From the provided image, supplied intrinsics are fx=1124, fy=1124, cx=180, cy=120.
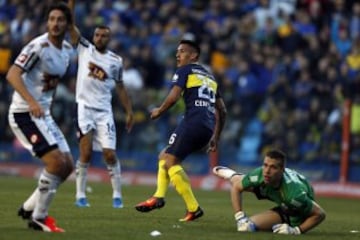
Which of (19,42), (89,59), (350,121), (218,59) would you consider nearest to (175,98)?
(89,59)

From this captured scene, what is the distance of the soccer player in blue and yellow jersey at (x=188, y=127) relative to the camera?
15.2 metres

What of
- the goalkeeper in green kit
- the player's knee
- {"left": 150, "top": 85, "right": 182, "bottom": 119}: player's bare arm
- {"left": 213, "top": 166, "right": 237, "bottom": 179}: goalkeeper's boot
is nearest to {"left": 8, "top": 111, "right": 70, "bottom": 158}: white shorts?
{"left": 150, "top": 85, "right": 182, "bottom": 119}: player's bare arm

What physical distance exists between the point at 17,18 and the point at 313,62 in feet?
33.2

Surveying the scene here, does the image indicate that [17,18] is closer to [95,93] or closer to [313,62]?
[313,62]

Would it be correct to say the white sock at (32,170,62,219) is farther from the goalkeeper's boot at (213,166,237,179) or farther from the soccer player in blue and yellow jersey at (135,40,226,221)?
the soccer player in blue and yellow jersey at (135,40,226,221)

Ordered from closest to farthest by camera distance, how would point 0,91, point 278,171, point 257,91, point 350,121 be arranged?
point 278,171 < point 350,121 < point 257,91 < point 0,91

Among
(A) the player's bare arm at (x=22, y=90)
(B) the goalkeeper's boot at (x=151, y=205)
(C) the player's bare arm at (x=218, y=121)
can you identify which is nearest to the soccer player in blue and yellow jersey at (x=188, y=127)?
(B) the goalkeeper's boot at (x=151, y=205)

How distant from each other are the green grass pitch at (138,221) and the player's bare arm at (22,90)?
1.34 meters

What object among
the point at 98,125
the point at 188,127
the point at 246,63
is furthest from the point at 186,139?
the point at 246,63

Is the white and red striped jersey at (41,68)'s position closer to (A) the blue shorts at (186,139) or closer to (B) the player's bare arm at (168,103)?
(B) the player's bare arm at (168,103)

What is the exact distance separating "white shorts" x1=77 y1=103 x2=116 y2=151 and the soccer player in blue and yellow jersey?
109 inches

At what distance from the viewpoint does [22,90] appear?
40.3 ft

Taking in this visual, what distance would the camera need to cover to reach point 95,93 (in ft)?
59.9

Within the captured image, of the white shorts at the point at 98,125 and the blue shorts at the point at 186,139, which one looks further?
the white shorts at the point at 98,125
